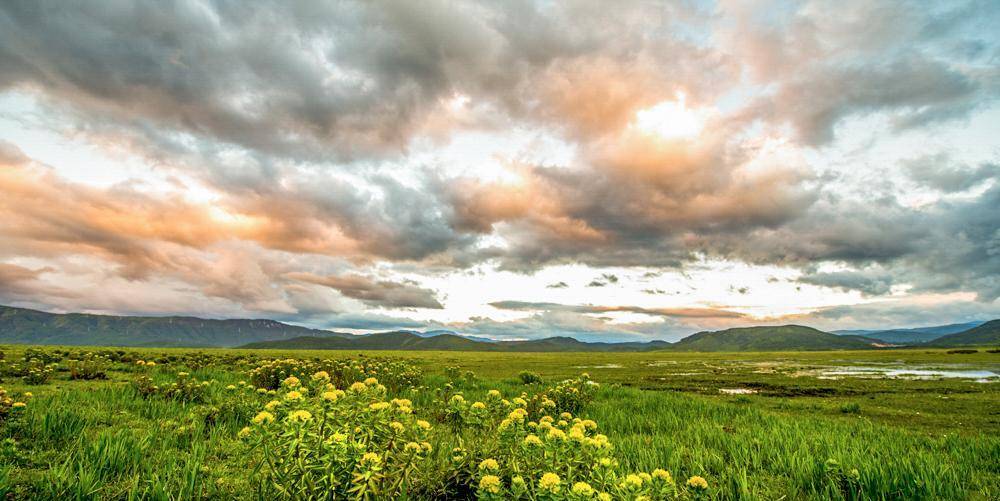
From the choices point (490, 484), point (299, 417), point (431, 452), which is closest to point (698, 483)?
point (490, 484)

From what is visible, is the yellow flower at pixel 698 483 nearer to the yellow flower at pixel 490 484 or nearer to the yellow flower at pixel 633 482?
the yellow flower at pixel 633 482

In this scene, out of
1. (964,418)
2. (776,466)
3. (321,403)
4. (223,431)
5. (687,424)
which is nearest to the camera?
(321,403)

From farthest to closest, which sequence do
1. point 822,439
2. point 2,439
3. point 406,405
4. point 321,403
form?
point 822,439, point 2,439, point 406,405, point 321,403

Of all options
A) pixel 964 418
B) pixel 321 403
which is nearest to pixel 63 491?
pixel 321 403

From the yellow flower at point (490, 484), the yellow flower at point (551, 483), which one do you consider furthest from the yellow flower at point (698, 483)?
the yellow flower at point (490, 484)

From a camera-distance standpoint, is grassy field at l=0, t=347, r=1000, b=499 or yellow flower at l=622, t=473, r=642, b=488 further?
grassy field at l=0, t=347, r=1000, b=499

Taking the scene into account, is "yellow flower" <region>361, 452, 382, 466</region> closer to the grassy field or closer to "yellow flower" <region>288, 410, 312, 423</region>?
the grassy field

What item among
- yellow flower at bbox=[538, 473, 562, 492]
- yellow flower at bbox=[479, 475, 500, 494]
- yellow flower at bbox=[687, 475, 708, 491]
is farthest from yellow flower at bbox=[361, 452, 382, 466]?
yellow flower at bbox=[687, 475, 708, 491]

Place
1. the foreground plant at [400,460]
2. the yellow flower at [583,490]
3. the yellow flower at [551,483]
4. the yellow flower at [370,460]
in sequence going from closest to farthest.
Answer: the yellow flower at [583,490] → the yellow flower at [551,483] → the foreground plant at [400,460] → the yellow flower at [370,460]

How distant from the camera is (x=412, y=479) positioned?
5.16m

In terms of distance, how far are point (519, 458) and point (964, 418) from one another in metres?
19.8

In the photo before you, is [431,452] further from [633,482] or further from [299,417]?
[633,482]

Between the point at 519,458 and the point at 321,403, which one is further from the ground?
the point at 321,403

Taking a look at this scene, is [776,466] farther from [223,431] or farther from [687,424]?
[223,431]
